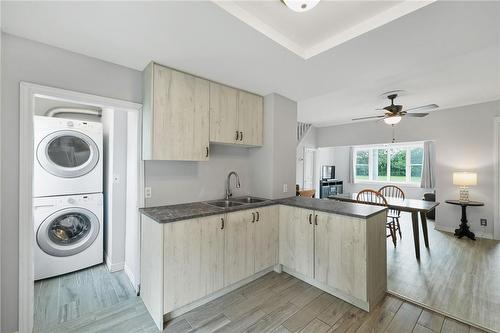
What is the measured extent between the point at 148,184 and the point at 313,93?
2.43 m

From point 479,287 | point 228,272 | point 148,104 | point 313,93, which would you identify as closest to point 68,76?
point 148,104

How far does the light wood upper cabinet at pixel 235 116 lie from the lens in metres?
2.55

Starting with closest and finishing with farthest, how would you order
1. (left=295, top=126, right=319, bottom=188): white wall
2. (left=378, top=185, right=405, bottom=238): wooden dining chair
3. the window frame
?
(left=378, top=185, right=405, bottom=238): wooden dining chair < (left=295, top=126, right=319, bottom=188): white wall < the window frame

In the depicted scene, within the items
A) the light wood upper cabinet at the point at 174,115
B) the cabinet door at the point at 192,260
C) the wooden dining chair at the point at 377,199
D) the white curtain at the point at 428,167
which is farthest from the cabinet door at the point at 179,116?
the white curtain at the point at 428,167

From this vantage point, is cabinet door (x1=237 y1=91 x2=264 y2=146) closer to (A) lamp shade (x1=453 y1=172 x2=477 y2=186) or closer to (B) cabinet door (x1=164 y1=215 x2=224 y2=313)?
(B) cabinet door (x1=164 y1=215 x2=224 y2=313)

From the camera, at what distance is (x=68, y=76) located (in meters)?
1.87

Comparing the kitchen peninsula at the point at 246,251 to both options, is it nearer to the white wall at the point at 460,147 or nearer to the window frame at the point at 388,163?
the white wall at the point at 460,147

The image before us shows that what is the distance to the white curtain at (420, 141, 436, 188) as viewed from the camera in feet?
20.9

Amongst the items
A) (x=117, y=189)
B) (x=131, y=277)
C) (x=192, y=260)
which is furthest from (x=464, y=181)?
(x=117, y=189)

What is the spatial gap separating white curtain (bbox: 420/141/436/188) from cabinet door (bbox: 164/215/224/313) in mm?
7069

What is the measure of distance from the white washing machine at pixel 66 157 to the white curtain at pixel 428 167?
821cm

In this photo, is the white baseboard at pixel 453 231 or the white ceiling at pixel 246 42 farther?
the white baseboard at pixel 453 231

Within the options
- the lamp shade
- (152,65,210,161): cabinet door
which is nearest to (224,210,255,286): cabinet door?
(152,65,210,161): cabinet door

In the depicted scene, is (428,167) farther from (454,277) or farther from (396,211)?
(454,277)
